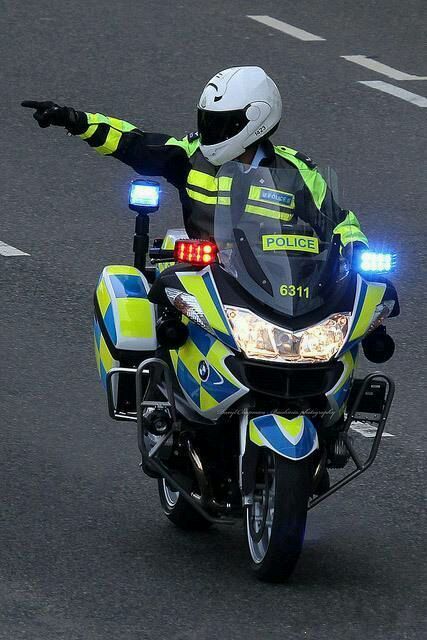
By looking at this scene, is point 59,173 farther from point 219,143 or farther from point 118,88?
point 219,143

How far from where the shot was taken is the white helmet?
696cm

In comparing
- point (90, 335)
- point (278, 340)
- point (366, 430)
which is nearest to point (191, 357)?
point (278, 340)

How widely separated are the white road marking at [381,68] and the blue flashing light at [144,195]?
772 centimetres

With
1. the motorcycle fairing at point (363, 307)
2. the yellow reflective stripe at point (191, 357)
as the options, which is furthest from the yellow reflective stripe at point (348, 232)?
the yellow reflective stripe at point (191, 357)

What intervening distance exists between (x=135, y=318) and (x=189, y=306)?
1.73 ft

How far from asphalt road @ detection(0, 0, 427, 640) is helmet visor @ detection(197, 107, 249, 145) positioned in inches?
59.3

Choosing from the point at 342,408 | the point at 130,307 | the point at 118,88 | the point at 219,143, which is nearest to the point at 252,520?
the point at 342,408

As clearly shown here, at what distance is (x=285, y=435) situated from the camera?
20.7ft

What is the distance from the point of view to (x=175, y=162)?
7.29 meters

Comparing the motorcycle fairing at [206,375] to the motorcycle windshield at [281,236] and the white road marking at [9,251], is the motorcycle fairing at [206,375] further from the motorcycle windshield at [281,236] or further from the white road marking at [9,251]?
the white road marking at [9,251]

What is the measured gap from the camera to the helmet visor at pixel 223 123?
22.8 ft

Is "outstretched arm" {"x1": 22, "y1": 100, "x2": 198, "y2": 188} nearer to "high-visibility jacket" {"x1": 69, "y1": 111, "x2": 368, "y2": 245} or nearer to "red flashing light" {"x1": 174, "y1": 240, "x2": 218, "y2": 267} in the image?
"high-visibility jacket" {"x1": 69, "y1": 111, "x2": 368, "y2": 245}

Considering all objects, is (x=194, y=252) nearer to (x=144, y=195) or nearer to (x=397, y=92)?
(x=144, y=195)

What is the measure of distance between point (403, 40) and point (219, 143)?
8858mm
